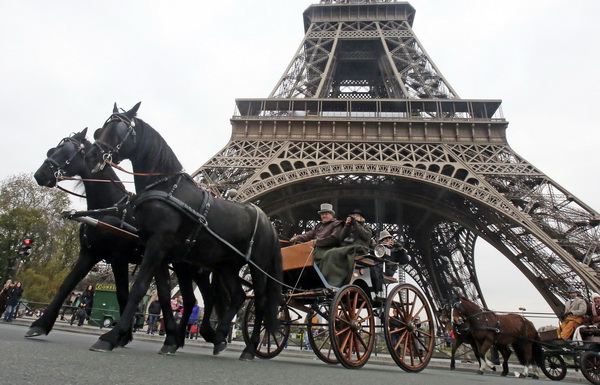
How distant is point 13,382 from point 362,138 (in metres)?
20.2

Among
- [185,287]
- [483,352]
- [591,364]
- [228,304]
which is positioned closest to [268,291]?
[228,304]

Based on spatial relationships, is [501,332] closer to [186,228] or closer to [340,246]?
[340,246]

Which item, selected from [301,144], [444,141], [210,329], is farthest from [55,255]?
[210,329]

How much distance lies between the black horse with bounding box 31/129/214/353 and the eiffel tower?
942 cm

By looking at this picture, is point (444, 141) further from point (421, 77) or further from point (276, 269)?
point (276, 269)

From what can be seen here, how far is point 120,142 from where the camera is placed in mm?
3787

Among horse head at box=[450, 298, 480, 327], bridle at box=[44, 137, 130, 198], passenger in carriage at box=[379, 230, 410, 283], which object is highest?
bridle at box=[44, 137, 130, 198]

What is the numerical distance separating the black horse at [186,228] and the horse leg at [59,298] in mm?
1116

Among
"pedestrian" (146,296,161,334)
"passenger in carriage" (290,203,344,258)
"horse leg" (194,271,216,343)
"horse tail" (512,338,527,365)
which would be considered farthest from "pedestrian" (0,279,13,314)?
"horse tail" (512,338,527,365)

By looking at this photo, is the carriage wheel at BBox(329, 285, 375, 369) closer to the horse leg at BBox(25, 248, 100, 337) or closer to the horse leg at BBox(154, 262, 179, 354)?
the horse leg at BBox(154, 262, 179, 354)

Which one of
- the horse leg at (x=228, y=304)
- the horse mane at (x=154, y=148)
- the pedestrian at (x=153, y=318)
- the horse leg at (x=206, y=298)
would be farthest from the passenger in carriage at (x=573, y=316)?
the pedestrian at (x=153, y=318)

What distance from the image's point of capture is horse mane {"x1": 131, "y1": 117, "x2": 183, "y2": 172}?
402 centimetres

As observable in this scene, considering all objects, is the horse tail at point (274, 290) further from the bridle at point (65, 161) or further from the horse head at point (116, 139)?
the bridle at point (65, 161)

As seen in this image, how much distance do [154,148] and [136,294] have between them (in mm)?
1469
